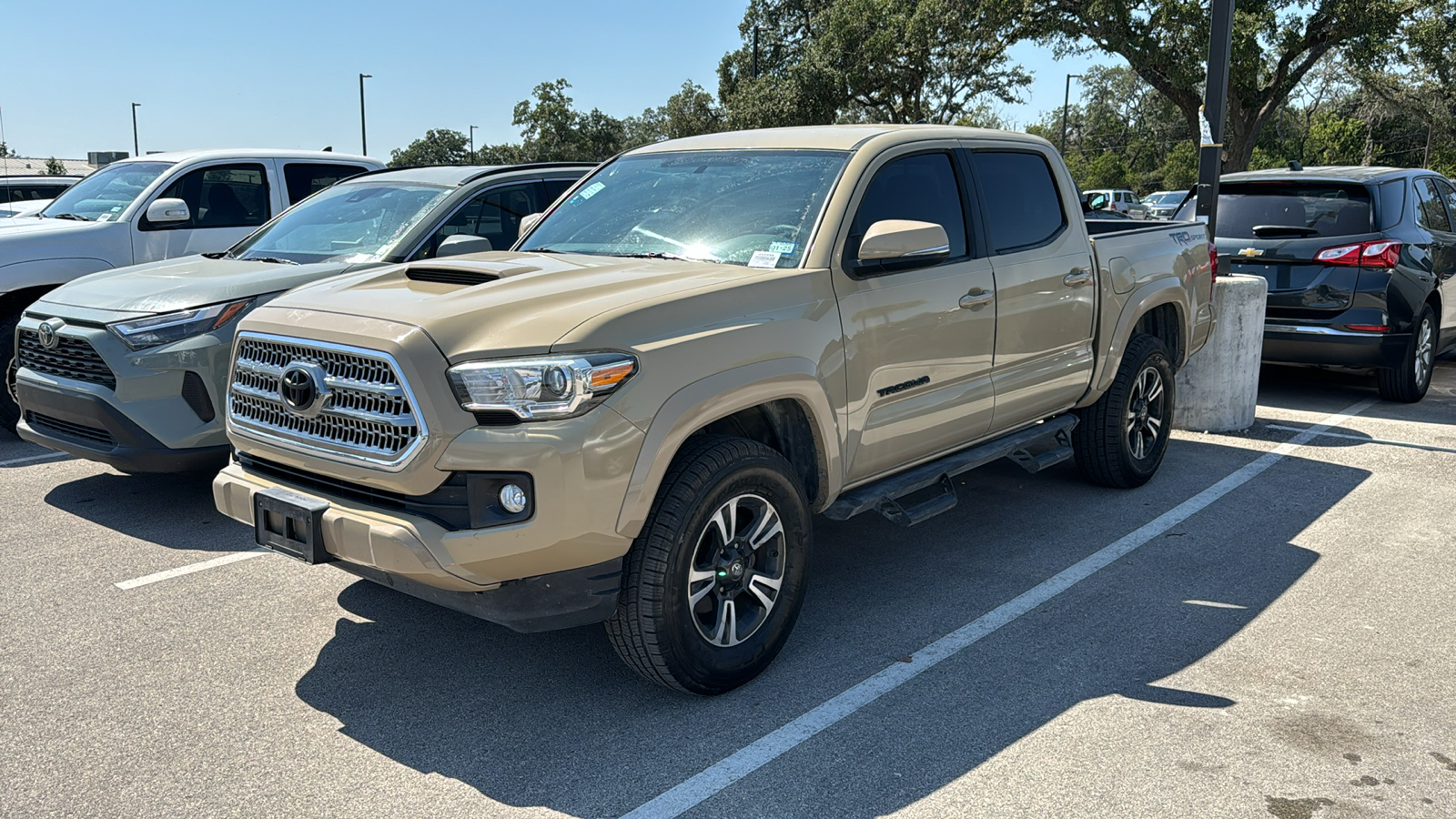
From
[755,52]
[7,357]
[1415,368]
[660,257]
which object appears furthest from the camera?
[755,52]

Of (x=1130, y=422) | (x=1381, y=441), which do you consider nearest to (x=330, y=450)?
(x=1130, y=422)

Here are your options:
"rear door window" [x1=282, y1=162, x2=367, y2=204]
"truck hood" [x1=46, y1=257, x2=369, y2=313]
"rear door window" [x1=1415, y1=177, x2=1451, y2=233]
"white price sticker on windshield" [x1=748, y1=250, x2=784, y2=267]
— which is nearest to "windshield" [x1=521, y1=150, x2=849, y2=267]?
"white price sticker on windshield" [x1=748, y1=250, x2=784, y2=267]

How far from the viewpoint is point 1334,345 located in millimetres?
8617

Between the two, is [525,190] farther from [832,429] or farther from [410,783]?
[410,783]

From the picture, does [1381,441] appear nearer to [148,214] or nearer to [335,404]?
[335,404]

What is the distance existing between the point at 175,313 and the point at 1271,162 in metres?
50.8

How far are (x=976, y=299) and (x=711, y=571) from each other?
1876mm

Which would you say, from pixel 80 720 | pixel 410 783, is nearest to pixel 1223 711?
pixel 410 783

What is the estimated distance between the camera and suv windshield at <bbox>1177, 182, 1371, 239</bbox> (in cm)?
868

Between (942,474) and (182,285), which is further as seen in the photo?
(182,285)

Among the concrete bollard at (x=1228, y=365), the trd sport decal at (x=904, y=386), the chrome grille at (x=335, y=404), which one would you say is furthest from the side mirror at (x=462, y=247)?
the concrete bollard at (x=1228, y=365)

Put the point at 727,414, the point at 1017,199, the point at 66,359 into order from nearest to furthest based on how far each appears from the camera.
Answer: the point at 727,414
the point at 1017,199
the point at 66,359

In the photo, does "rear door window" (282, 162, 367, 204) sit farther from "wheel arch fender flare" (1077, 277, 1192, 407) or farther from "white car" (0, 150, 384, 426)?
"wheel arch fender flare" (1077, 277, 1192, 407)

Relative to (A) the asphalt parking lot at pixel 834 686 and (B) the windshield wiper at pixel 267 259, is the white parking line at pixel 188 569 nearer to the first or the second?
(A) the asphalt parking lot at pixel 834 686
